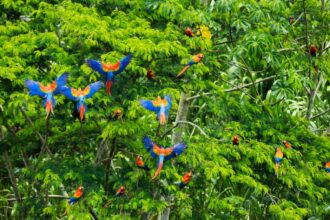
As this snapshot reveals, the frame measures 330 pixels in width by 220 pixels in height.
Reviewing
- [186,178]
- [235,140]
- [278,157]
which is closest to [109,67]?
[186,178]

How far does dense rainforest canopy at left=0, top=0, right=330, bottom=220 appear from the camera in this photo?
428cm

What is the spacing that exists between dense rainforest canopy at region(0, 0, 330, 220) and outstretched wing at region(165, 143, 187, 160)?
0.40 ft

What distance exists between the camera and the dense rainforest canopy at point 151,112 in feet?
14.0

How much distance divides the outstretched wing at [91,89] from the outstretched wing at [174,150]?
0.62 meters

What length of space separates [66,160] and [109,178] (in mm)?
324

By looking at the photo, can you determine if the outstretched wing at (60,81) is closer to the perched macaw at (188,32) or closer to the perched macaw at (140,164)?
the perched macaw at (140,164)

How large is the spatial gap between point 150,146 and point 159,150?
0.22ft

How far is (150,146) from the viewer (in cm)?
416

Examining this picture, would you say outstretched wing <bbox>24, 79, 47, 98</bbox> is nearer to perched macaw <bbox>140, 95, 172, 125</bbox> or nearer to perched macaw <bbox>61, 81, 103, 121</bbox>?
perched macaw <bbox>61, 81, 103, 121</bbox>

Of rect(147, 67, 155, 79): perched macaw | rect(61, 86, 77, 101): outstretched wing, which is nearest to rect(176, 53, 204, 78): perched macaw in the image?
rect(147, 67, 155, 79): perched macaw

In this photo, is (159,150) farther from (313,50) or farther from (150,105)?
(313,50)

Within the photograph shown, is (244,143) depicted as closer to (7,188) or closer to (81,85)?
(81,85)

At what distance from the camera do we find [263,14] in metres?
5.02

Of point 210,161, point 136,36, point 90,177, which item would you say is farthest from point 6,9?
point 210,161
